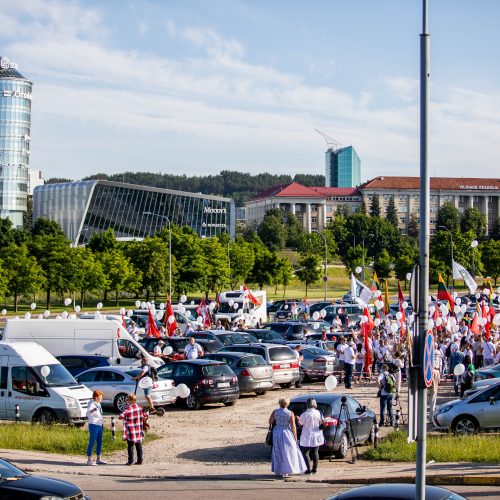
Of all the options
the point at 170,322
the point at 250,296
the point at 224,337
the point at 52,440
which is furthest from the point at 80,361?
the point at 250,296

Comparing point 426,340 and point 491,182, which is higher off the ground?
point 491,182

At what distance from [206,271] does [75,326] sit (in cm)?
4912

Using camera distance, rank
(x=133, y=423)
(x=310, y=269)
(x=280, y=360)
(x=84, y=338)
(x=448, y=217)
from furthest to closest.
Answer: (x=448, y=217) < (x=310, y=269) < (x=84, y=338) < (x=280, y=360) < (x=133, y=423)

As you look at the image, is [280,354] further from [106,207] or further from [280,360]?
[106,207]

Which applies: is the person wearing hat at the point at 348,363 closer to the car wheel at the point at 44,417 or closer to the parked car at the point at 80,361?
the parked car at the point at 80,361

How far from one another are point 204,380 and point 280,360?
15.8 ft

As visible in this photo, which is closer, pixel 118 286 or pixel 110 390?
pixel 110 390

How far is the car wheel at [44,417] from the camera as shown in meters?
21.1

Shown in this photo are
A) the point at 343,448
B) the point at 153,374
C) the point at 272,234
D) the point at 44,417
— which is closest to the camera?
the point at 343,448

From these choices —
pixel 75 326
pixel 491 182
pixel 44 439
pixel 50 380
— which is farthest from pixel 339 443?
pixel 491 182

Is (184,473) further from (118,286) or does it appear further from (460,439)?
(118,286)

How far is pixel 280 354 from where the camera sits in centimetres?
2847

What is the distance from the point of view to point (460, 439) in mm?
18078

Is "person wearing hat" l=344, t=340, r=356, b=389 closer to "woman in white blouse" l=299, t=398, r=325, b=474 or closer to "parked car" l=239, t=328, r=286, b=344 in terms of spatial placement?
"parked car" l=239, t=328, r=286, b=344
